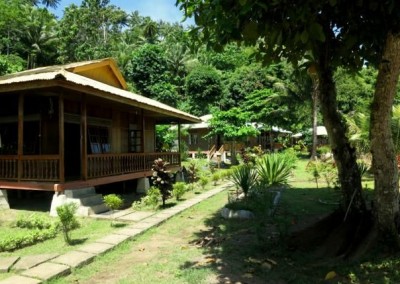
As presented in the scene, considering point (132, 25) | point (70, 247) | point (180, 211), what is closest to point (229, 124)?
point (180, 211)

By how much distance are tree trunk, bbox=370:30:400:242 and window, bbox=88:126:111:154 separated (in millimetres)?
10440

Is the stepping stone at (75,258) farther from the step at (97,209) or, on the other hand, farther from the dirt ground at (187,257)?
the step at (97,209)

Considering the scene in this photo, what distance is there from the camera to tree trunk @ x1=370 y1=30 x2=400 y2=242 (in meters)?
5.30

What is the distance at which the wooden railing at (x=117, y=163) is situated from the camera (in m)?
11.3

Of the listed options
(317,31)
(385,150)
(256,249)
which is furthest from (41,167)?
(317,31)

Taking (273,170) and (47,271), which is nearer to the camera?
(47,271)

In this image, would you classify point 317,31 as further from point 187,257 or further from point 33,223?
point 33,223

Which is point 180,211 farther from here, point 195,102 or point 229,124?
point 195,102

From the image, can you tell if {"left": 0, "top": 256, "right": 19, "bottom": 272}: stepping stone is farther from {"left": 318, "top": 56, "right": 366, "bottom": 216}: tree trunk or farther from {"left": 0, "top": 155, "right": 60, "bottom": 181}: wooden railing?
{"left": 318, "top": 56, "right": 366, "bottom": 216}: tree trunk

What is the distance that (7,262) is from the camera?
580 centimetres

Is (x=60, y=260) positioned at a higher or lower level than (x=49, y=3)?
lower

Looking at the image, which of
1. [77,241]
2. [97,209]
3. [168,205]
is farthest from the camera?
[168,205]

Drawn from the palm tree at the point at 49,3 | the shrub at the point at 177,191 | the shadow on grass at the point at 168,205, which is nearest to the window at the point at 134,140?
the shrub at the point at 177,191

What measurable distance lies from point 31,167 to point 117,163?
9.11 feet
